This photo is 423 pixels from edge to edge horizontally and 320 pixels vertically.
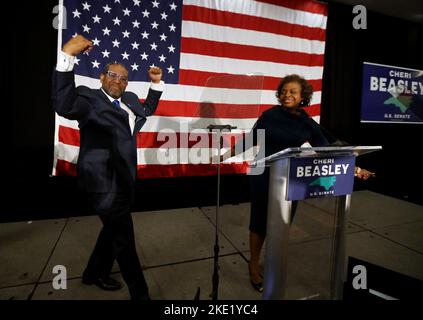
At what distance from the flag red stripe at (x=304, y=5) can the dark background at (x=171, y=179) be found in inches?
13.6

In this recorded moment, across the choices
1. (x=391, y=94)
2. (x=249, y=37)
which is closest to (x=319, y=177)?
(x=249, y=37)

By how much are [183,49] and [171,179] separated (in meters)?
1.53

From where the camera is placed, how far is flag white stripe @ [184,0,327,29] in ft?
10.1

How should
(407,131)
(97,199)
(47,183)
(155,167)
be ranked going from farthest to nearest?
(407,131)
(155,167)
(47,183)
(97,199)

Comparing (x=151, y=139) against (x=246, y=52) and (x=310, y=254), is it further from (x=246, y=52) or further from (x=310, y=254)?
(x=310, y=254)

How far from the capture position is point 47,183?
A: 9.21 ft

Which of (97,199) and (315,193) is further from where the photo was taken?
(97,199)

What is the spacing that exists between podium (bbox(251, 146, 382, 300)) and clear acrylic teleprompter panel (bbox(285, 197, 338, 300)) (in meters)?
0.24

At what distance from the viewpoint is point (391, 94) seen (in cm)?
427

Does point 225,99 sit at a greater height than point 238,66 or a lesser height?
lesser

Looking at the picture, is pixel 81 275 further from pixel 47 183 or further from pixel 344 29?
pixel 344 29
